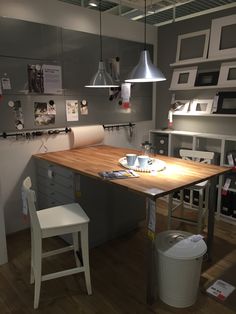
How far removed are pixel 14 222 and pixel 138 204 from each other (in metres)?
1.38

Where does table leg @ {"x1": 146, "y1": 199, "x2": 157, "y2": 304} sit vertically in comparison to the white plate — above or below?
below

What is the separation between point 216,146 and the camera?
11.7 feet

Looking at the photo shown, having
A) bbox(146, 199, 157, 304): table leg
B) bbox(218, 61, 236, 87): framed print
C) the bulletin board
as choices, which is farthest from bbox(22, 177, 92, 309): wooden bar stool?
bbox(218, 61, 236, 87): framed print

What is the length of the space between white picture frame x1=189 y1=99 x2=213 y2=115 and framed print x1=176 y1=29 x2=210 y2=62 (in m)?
0.54

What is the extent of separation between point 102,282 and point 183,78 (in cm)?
280

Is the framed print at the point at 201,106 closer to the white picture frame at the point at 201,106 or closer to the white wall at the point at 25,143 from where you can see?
the white picture frame at the point at 201,106

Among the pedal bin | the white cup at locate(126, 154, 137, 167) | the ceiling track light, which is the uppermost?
the ceiling track light

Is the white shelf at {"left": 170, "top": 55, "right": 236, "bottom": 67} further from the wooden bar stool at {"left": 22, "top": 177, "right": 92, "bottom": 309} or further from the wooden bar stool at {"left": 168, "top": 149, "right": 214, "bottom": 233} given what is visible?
the wooden bar stool at {"left": 22, "top": 177, "right": 92, "bottom": 309}

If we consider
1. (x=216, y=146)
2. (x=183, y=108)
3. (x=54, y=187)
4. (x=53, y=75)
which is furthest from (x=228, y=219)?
(x=53, y=75)

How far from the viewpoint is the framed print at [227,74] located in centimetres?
324

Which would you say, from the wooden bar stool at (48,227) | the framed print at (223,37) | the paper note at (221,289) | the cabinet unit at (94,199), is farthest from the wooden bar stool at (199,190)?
the framed print at (223,37)

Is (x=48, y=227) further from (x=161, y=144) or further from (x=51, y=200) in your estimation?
(x=161, y=144)

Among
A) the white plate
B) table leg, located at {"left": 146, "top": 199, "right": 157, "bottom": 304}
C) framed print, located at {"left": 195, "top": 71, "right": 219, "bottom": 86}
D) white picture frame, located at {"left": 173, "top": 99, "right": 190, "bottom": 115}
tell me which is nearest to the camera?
table leg, located at {"left": 146, "top": 199, "right": 157, "bottom": 304}

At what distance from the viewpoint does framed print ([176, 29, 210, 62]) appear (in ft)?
11.4
